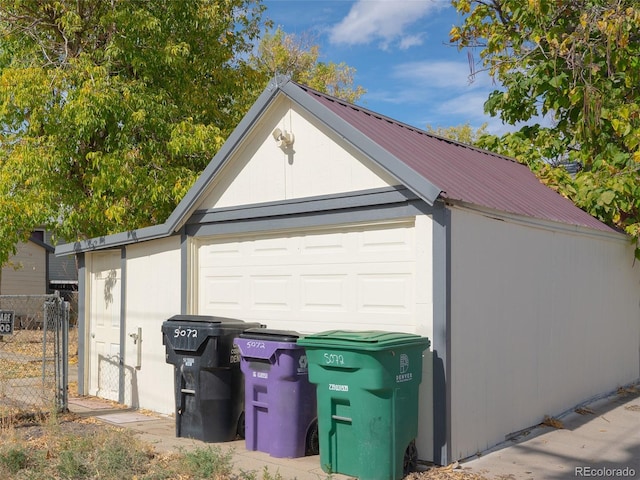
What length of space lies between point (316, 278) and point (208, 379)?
165 centimetres

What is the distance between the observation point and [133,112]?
39.4ft

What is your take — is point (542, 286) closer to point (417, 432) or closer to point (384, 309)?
point (384, 309)

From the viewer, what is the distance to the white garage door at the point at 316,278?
7031 mm

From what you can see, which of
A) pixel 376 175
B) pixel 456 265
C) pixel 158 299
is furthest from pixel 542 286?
pixel 158 299

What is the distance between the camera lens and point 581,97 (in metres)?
11.8

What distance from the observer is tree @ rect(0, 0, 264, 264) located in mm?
11531

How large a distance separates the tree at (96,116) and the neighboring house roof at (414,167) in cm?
168

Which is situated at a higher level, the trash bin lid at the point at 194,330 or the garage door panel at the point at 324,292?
the garage door panel at the point at 324,292

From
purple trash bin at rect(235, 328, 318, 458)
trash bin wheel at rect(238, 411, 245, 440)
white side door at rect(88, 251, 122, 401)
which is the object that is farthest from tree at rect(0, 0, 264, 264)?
purple trash bin at rect(235, 328, 318, 458)

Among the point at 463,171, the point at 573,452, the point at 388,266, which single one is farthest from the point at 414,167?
the point at 573,452

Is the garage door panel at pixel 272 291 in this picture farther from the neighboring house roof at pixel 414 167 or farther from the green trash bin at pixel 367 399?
the green trash bin at pixel 367 399

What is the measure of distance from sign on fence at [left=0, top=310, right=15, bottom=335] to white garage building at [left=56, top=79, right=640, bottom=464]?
1.82 m

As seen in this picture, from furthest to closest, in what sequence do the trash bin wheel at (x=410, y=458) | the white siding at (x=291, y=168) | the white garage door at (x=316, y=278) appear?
1. the white siding at (x=291, y=168)
2. the white garage door at (x=316, y=278)
3. the trash bin wheel at (x=410, y=458)

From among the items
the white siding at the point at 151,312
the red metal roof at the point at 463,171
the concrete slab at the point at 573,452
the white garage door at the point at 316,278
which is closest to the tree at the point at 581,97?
the red metal roof at the point at 463,171
